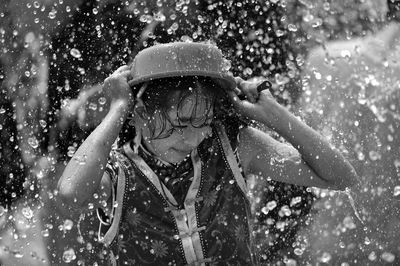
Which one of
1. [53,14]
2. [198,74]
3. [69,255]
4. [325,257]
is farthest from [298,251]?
[53,14]

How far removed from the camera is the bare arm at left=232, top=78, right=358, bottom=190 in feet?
6.53

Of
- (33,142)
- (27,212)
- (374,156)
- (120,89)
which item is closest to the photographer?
(120,89)

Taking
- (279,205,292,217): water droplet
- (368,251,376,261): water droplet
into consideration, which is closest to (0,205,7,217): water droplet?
(279,205,292,217): water droplet

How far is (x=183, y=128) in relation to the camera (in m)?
1.91

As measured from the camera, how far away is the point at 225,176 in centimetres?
202

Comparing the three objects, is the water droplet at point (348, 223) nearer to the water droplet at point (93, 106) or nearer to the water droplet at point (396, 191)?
the water droplet at point (396, 191)

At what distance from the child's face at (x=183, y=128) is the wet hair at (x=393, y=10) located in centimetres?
184

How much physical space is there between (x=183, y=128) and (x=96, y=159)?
229 mm

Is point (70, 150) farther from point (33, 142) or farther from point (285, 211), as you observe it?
point (285, 211)

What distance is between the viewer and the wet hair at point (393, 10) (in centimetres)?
351

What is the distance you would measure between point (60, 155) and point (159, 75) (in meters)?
1.74

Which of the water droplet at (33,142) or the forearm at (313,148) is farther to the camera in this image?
the water droplet at (33,142)

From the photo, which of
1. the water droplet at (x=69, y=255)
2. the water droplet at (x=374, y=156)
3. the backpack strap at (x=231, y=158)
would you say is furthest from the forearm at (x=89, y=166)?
the water droplet at (x=374, y=156)

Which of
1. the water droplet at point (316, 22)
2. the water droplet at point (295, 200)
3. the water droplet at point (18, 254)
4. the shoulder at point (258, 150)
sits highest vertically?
the shoulder at point (258, 150)
